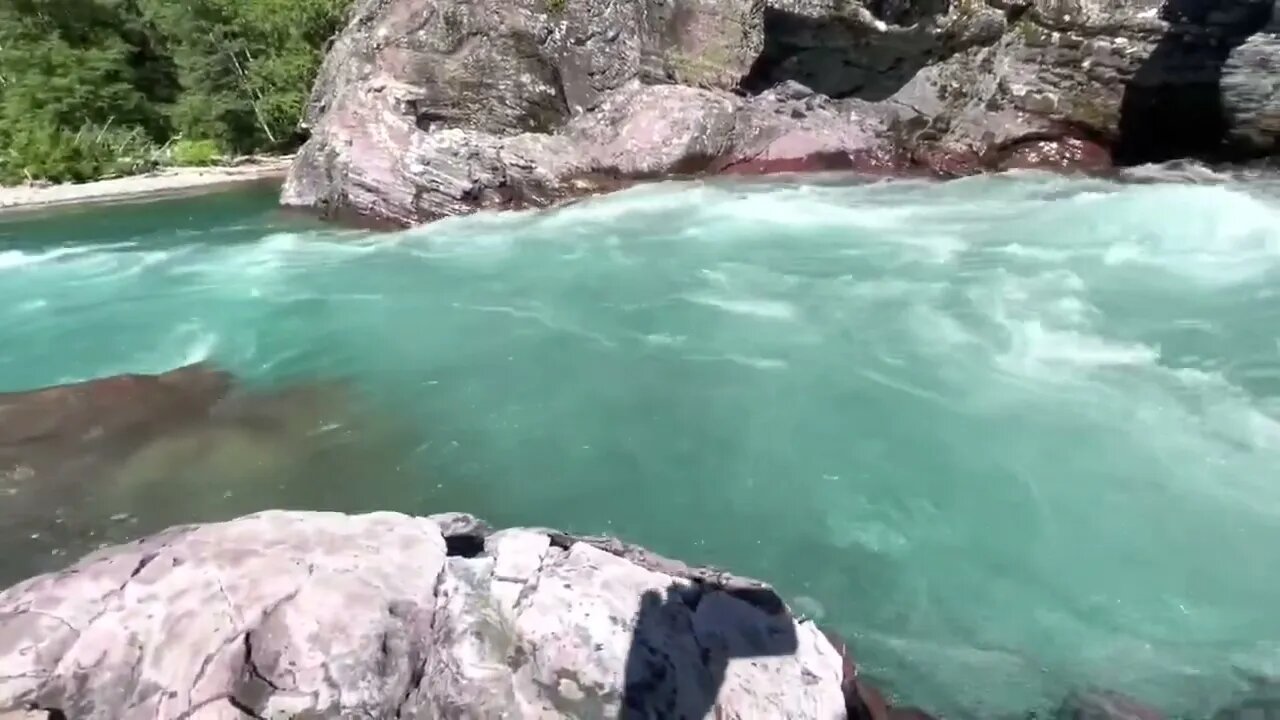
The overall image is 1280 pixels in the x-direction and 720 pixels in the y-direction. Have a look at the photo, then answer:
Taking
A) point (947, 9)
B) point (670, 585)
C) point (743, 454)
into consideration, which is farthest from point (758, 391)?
point (947, 9)

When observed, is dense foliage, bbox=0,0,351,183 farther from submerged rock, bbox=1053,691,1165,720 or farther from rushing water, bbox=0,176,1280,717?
submerged rock, bbox=1053,691,1165,720

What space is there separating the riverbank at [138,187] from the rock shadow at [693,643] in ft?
56.0

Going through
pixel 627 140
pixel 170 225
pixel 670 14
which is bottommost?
pixel 170 225

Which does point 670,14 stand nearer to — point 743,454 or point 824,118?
point 824,118

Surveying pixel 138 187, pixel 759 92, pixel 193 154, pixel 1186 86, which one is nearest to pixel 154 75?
pixel 193 154

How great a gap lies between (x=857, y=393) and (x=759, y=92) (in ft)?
30.5

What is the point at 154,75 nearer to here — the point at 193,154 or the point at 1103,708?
the point at 193,154

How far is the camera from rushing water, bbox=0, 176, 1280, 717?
4227mm

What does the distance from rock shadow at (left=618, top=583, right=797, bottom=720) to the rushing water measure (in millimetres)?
862

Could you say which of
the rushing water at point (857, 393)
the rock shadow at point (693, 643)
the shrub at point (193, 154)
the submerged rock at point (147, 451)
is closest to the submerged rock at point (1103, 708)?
the rushing water at point (857, 393)

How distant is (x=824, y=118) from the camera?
1401 cm

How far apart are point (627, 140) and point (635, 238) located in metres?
3.49

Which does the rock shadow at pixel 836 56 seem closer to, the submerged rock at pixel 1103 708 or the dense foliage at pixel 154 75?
the submerged rock at pixel 1103 708

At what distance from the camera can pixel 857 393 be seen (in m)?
6.28
